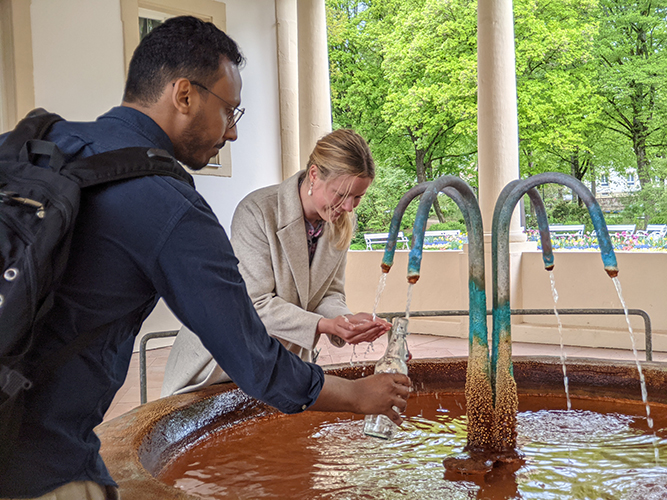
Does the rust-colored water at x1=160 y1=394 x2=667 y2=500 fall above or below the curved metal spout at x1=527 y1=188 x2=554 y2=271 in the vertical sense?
below

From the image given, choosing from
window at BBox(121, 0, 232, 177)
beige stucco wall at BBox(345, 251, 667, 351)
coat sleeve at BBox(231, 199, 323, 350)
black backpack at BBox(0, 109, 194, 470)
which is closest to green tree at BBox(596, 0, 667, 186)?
beige stucco wall at BBox(345, 251, 667, 351)

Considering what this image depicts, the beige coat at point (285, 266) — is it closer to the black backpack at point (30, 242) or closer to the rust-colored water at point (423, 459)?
the rust-colored water at point (423, 459)

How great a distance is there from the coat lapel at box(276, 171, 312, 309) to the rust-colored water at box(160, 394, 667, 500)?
0.65 metres

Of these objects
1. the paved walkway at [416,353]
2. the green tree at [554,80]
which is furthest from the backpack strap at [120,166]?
the green tree at [554,80]

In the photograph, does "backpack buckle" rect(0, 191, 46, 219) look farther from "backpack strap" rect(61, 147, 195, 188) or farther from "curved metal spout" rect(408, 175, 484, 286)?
"curved metal spout" rect(408, 175, 484, 286)

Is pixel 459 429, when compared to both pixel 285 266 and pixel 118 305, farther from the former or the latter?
pixel 118 305

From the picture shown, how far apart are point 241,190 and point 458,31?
15.5m

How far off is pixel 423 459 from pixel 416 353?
17.4ft

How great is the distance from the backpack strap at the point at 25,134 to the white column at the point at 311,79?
8059 mm

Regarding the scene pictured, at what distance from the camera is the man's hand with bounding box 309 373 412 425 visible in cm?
138

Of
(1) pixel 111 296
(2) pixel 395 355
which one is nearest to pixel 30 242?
(1) pixel 111 296

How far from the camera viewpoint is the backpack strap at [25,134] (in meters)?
1.00

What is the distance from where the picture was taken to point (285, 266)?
279 cm

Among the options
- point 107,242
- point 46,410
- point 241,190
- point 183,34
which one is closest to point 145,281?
point 107,242
